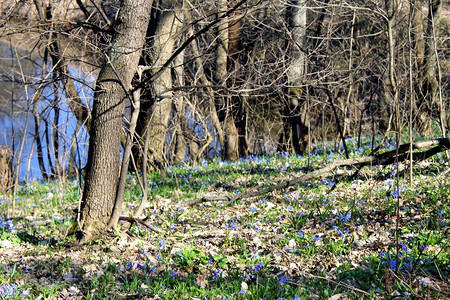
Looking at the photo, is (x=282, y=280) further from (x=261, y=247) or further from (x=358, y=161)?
(x=358, y=161)

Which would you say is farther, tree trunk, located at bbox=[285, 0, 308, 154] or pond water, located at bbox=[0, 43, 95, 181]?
tree trunk, located at bbox=[285, 0, 308, 154]

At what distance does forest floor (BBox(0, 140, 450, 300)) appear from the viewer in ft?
11.5

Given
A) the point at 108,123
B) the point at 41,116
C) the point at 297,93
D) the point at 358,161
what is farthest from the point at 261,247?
the point at 297,93

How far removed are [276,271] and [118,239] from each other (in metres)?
1.89

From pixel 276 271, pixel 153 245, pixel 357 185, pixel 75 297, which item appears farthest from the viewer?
pixel 357 185

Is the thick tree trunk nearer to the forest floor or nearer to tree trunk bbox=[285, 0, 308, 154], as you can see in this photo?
the forest floor

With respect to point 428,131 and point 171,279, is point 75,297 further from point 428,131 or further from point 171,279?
point 428,131

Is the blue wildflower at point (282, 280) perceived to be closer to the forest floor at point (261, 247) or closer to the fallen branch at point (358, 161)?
the forest floor at point (261, 247)

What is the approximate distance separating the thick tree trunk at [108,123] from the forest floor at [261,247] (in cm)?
30

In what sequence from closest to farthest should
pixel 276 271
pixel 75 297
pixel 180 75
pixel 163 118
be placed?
1. pixel 75 297
2. pixel 276 271
3. pixel 163 118
4. pixel 180 75

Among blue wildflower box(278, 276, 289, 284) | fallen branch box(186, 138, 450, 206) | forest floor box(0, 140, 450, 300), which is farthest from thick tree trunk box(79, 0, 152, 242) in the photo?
blue wildflower box(278, 276, 289, 284)

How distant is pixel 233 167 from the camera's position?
8.87 m

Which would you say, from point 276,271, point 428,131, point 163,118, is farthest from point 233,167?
point 428,131

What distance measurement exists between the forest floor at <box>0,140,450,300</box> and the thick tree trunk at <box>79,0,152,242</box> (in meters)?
0.30
